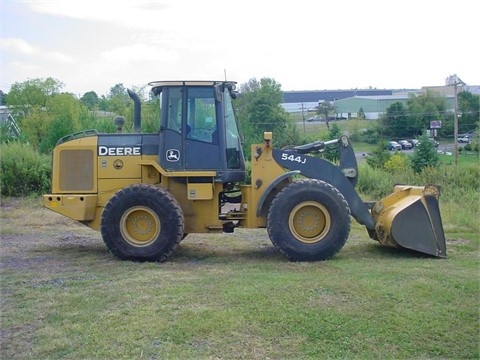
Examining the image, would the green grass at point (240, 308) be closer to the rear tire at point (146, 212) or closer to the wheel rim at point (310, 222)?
the rear tire at point (146, 212)

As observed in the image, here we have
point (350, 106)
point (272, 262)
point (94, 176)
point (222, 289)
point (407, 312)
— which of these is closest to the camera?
point (407, 312)

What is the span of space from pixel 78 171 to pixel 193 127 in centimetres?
187

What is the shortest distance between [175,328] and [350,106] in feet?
228

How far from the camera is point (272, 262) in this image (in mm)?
9016

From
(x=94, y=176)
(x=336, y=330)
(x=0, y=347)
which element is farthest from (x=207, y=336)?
(x=94, y=176)

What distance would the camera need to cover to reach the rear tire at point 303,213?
904 cm

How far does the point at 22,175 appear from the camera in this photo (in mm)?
17719

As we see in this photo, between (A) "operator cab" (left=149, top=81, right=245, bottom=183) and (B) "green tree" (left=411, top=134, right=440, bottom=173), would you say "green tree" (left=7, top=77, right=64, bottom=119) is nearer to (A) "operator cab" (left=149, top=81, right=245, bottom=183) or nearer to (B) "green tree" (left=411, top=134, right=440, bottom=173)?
(B) "green tree" (left=411, top=134, right=440, bottom=173)

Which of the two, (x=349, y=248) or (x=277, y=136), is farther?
(x=277, y=136)

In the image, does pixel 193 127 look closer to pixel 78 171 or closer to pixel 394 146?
pixel 78 171

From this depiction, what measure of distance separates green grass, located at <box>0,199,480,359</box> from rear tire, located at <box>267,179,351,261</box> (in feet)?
0.73

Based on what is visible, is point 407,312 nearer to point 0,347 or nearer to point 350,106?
point 0,347

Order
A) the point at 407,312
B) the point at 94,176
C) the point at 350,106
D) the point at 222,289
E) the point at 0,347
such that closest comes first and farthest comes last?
the point at 0,347, the point at 407,312, the point at 222,289, the point at 94,176, the point at 350,106

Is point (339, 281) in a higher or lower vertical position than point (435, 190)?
lower
